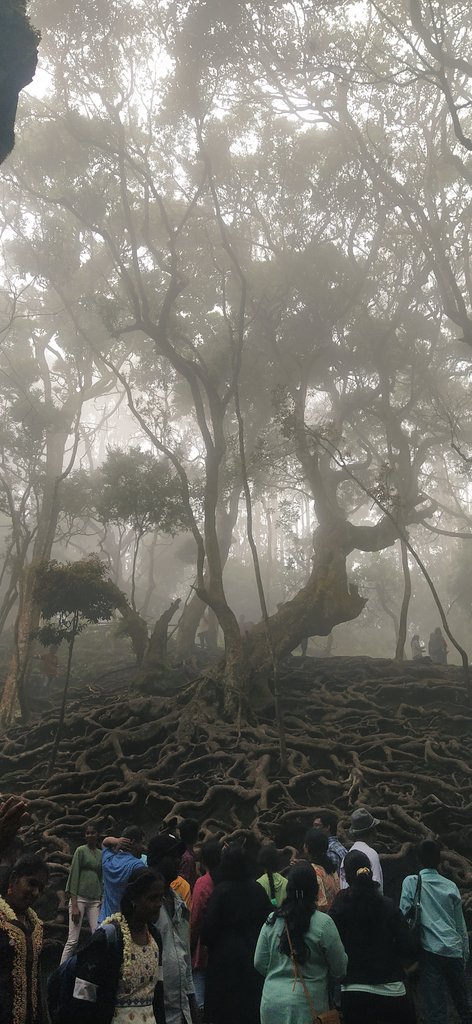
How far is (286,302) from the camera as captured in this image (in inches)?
813

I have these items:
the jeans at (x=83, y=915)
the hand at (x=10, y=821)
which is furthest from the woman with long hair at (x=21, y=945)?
the jeans at (x=83, y=915)

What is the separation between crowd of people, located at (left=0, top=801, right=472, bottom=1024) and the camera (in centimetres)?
288

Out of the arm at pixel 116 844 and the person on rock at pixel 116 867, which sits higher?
the arm at pixel 116 844

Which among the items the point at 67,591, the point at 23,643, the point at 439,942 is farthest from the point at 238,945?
the point at 23,643

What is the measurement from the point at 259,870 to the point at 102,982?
5.68 meters

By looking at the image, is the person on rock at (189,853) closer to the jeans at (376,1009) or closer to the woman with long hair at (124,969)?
the jeans at (376,1009)

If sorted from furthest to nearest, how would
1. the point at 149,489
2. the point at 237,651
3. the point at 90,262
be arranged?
the point at 90,262 → the point at 149,489 → the point at 237,651

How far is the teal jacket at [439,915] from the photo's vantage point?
4.52 metres

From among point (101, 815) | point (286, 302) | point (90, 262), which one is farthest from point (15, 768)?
point (90, 262)

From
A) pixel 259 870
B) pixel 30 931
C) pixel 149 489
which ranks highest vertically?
pixel 149 489

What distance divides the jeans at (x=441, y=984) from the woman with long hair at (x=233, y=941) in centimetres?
146

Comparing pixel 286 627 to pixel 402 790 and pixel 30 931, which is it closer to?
pixel 402 790

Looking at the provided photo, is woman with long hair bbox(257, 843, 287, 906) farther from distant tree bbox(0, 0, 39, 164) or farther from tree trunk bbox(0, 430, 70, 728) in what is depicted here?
tree trunk bbox(0, 430, 70, 728)

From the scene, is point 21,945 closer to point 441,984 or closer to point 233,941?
point 233,941
